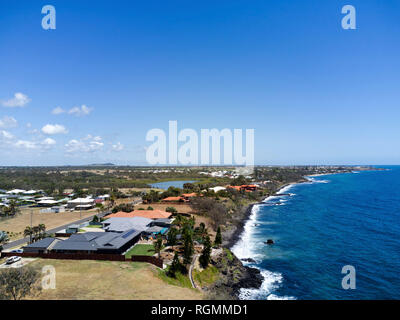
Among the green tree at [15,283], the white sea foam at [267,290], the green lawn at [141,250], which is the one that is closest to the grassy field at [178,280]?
the white sea foam at [267,290]

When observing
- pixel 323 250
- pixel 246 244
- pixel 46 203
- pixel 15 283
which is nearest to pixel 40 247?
pixel 15 283

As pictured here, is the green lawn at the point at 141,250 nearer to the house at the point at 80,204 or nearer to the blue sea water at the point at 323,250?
the blue sea water at the point at 323,250

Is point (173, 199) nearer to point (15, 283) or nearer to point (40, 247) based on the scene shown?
point (40, 247)

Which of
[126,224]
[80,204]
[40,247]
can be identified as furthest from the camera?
[80,204]

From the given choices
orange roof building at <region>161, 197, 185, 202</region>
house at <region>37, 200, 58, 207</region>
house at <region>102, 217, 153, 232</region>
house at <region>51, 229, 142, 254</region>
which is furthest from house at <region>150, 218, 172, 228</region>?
house at <region>37, 200, 58, 207</region>
